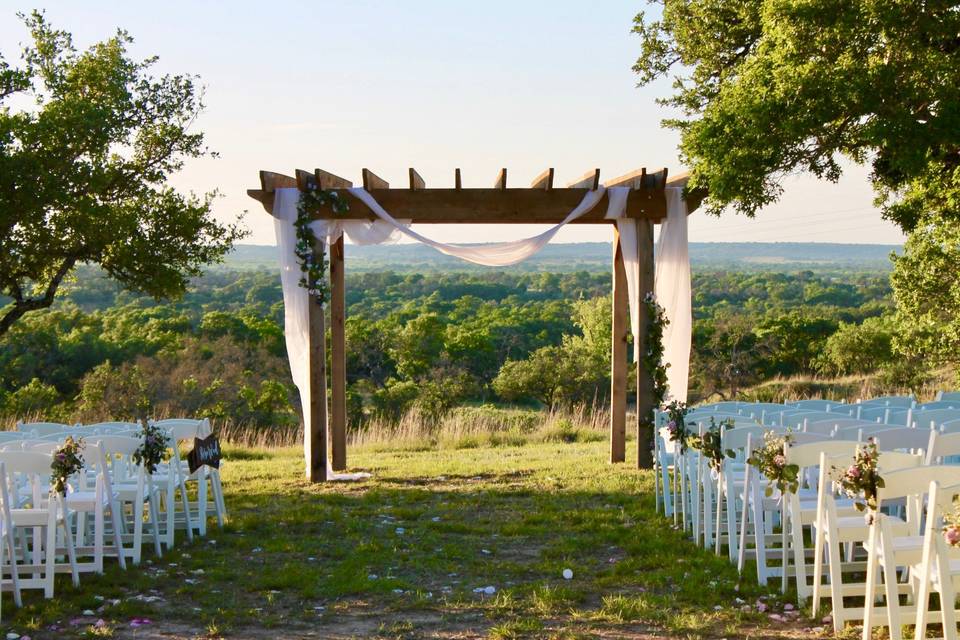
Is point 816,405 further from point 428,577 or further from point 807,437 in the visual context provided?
point 428,577

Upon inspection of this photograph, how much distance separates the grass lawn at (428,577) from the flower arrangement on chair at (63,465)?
0.60 meters

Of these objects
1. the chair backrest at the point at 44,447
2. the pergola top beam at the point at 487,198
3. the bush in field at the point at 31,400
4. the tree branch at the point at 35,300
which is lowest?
the bush in field at the point at 31,400

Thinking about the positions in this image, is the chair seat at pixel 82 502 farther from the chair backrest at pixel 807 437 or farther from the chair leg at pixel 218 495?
the chair backrest at pixel 807 437

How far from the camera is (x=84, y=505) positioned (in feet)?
19.3

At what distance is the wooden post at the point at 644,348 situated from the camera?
10.2 m

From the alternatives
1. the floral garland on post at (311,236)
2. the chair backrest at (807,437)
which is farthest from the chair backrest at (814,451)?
the floral garland on post at (311,236)

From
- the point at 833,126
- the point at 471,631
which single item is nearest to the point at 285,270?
the point at 833,126

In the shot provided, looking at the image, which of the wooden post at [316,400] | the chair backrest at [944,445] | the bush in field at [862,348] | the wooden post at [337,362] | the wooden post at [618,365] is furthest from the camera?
the bush in field at [862,348]

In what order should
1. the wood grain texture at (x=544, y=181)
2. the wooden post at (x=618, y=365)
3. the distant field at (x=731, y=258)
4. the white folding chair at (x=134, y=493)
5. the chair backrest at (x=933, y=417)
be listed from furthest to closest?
the distant field at (x=731, y=258) → the wooden post at (x=618, y=365) → the wood grain texture at (x=544, y=181) → the chair backrest at (x=933, y=417) → the white folding chair at (x=134, y=493)

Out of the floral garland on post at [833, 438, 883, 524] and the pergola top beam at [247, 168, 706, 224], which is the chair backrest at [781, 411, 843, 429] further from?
the pergola top beam at [247, 168, 706, 224]

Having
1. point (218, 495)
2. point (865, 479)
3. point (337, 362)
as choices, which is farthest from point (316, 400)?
point (865, 479)

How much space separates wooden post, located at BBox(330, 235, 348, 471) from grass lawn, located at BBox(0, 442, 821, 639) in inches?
42.9

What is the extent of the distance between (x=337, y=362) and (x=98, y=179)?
2.95m

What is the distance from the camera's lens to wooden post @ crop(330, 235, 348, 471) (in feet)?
34.0
